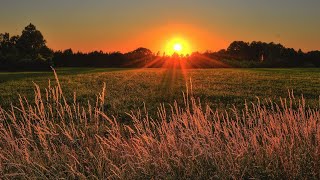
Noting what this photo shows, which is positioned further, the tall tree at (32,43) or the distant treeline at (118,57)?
the tall tree at (32,43)

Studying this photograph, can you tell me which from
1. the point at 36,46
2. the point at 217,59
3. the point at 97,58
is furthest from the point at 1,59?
the point at 217,59

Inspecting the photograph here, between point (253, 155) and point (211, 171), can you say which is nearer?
point (211, 171)

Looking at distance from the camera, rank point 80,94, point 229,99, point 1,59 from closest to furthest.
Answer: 1. point 229,99
2. point 80,94
3. point 1,59

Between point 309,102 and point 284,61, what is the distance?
5844 centimetres

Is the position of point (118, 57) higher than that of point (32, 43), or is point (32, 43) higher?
point (32, 43)

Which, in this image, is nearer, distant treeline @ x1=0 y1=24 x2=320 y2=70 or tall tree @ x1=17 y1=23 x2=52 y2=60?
distant treeline @ x1=0 y1=24 x2=320 y2=70

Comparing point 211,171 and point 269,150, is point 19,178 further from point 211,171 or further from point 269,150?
point 269,150

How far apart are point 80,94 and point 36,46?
62.0 metres

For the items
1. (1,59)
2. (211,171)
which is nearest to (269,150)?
(211,171)

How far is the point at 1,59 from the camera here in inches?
2618

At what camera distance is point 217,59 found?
77.1 meters

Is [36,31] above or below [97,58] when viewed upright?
above

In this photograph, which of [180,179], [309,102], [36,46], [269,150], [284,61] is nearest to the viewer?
[180,179]

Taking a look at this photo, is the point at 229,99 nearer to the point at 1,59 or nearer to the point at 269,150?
the point at 269,150
